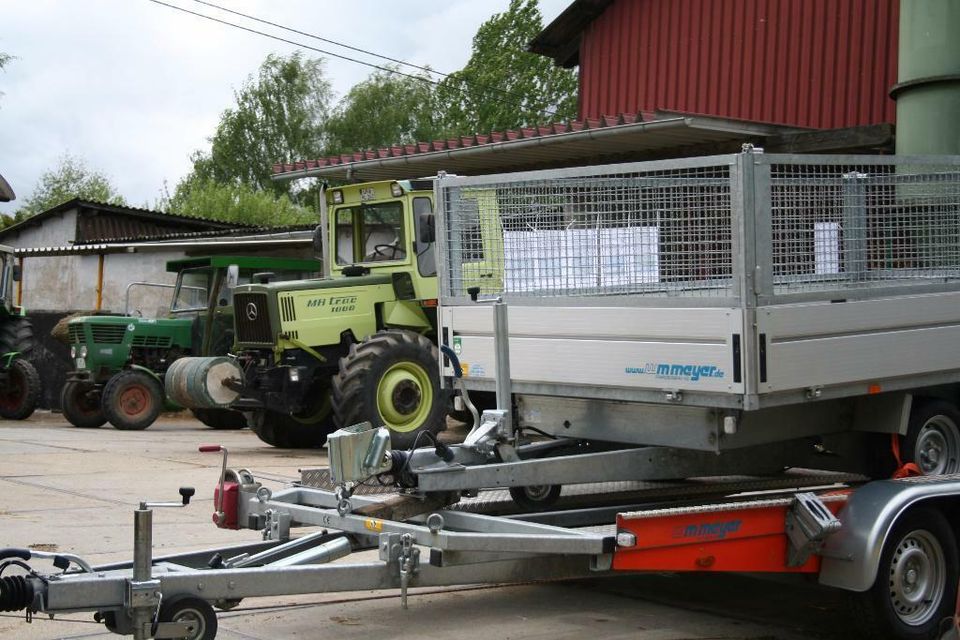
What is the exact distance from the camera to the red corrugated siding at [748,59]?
14.9 meters

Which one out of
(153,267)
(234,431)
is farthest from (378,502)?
(153,267)

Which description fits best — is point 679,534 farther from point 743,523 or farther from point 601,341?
point 601,341

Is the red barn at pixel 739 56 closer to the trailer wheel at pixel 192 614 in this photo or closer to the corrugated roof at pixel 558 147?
the corrugated roof at pixel 558 147

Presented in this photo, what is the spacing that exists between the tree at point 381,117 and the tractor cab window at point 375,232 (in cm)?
4342

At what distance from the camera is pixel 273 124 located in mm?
59406

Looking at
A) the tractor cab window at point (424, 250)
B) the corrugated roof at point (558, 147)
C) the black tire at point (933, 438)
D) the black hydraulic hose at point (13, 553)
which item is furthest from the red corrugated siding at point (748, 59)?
the black hydraulic hose at point (13, 553)

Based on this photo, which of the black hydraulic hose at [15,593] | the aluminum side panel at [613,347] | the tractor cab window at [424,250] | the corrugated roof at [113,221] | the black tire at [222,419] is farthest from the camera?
the corrugated roof at [113,221]

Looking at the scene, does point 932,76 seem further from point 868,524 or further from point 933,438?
point 868,524

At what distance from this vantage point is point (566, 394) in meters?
6.51

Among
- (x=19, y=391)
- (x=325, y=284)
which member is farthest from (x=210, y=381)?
(x=19, y=391)

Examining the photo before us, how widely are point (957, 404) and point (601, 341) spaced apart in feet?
7.95

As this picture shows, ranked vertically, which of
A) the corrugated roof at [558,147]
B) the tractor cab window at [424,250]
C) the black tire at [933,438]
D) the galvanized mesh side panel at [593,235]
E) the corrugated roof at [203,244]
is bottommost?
the black tire at [933,438]

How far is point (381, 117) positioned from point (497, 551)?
53111 millimetres

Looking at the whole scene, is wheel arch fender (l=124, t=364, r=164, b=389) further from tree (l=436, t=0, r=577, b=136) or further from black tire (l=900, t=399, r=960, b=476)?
tree (l=436, t=0, r=577, b=136)
